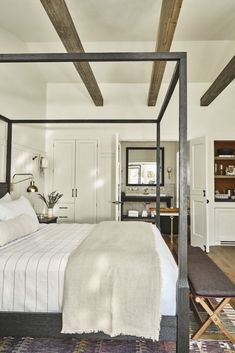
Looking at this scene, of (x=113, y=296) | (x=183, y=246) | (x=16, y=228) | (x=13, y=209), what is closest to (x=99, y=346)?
(x=113, y=296)

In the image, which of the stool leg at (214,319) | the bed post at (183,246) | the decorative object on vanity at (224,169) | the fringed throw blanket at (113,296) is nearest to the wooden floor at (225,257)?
the decorative object on vanity at (224,169)

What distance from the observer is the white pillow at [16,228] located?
202 centimetres

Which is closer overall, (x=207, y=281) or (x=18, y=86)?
(x=207, y=281)

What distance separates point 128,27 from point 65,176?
3.03 metres

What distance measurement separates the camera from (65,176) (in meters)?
5.30

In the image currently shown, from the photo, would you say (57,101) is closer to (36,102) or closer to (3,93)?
(36,102)

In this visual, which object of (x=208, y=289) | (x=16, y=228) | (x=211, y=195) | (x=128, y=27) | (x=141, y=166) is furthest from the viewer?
(x=141, y=166)

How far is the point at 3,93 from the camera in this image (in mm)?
3416

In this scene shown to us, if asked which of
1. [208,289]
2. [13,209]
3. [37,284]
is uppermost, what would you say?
[13,209]

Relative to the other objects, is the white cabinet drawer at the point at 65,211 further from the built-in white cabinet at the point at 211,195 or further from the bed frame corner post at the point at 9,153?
the built-in white cabinet at the point at 211,195

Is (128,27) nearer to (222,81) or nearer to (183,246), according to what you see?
(222,81)

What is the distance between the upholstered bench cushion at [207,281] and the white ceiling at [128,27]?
280 centimetres

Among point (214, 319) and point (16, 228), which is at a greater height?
point (16, 228)

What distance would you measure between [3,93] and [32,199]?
6.04ft
